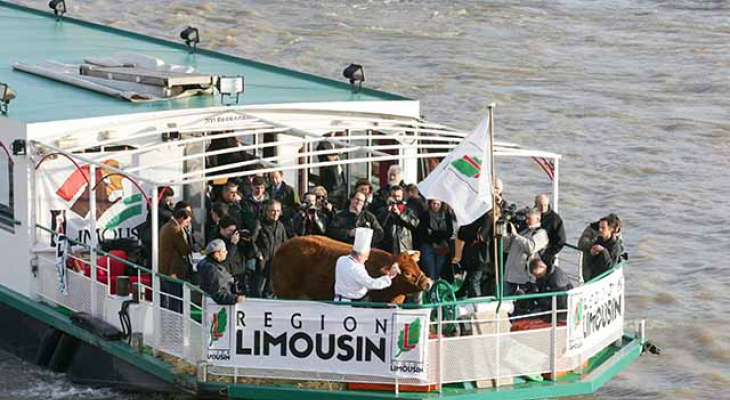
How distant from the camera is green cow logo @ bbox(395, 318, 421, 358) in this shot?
13102mm

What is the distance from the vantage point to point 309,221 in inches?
603

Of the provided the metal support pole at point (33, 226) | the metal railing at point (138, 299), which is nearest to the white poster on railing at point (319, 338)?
the metal railing at point (138, 299)

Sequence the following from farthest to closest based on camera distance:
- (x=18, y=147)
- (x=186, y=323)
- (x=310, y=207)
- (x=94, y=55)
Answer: (x=94, y=55), (x=310, y=207), (x=18, y=147), (x=186, y=323)

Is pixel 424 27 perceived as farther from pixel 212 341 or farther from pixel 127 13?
pixel 212 341

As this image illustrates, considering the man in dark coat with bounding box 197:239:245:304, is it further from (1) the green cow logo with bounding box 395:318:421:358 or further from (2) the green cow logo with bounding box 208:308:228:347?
(1) the green cow logo with bounding box 395:318:421:358

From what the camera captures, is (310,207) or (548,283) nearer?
(548,283)

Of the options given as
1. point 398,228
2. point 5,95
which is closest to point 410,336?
point 398,228

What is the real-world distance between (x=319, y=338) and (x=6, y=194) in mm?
4680

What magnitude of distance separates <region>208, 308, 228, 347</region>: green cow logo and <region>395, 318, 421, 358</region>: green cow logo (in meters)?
1.62

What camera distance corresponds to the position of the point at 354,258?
13336 millimetres

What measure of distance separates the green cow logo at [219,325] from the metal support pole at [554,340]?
119 inches

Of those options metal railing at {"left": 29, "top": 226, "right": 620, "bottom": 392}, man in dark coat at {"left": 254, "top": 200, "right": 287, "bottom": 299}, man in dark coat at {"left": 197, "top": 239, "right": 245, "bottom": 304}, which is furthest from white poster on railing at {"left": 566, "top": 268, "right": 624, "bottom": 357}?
man in dark coat at {"left": 197, "top": 239, "right": 245, "bottom": 304}

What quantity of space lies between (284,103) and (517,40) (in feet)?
75.7

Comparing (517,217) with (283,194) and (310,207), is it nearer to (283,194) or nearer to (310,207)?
(310,207)
